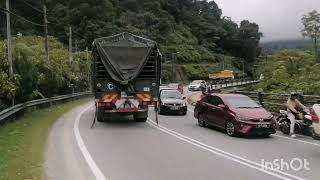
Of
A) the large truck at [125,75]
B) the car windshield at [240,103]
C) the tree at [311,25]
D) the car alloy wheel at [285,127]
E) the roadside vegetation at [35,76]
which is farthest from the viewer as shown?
the tree at [311,25]

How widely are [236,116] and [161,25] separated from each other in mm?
105125

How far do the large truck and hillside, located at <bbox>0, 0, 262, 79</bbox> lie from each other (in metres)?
26.9

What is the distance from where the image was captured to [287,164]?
1221 cm

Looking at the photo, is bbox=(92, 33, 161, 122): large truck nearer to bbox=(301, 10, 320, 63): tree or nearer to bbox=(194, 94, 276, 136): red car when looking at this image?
bbox=(194, 94, 276, 136): red car

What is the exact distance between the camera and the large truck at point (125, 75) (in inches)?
848

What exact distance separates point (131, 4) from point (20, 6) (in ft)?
137

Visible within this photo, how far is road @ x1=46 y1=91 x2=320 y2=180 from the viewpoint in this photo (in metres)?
11.0

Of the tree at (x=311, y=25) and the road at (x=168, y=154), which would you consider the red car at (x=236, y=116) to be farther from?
the tree at (x=311, y=25)

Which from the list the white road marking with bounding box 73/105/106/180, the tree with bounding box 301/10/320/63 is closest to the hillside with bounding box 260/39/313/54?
the tree with bounding box 301/10/320/63

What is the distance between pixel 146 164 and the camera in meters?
12.2

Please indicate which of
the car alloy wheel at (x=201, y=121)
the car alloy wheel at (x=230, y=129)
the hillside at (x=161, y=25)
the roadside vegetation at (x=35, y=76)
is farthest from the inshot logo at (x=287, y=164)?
the hillside at (x=161, y=25)

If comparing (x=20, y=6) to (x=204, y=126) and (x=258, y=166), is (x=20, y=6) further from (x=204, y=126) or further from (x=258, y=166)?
(x=258, y=166)

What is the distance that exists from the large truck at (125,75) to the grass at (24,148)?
2768 millimetres

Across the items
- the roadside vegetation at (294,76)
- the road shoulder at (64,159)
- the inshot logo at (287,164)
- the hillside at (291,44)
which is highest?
the hillside at (291,44)
